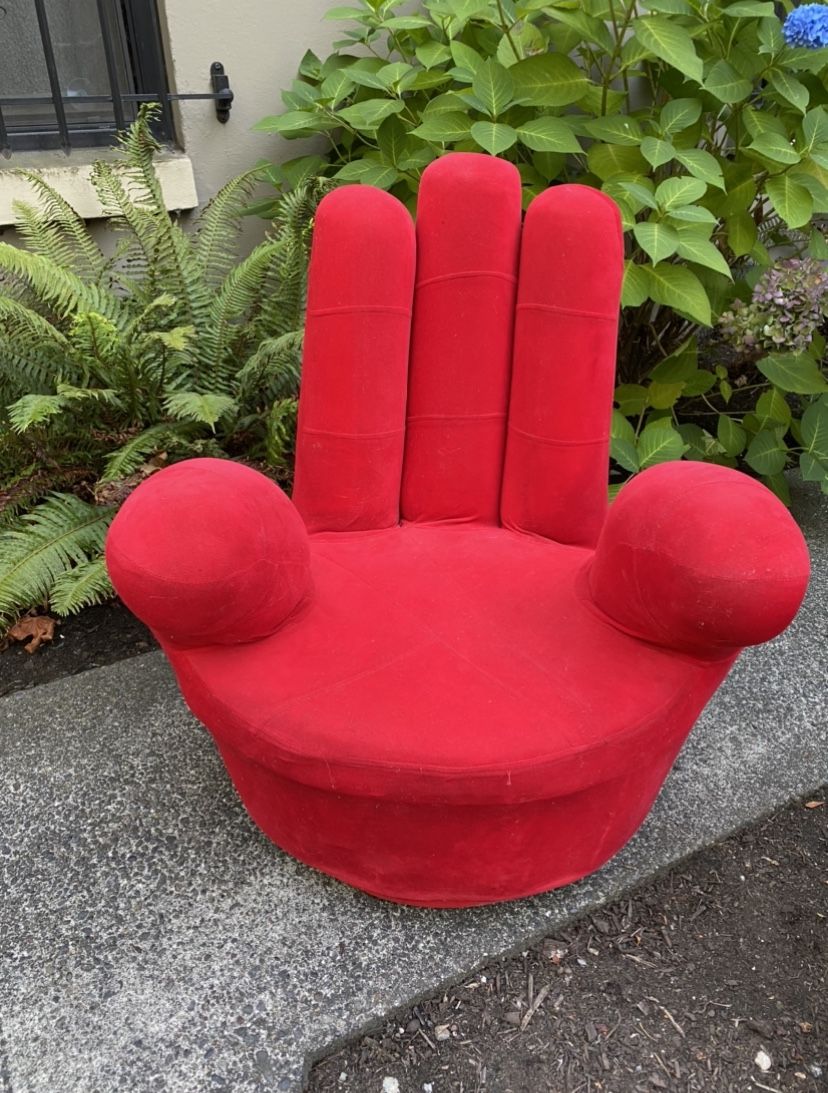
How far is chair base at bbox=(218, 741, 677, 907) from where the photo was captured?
4.26ft

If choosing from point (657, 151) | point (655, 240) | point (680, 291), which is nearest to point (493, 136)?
point (657, 151)

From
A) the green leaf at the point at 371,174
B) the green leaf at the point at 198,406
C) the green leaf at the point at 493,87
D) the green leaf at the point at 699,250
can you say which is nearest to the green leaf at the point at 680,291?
the green leaf at the point at 699,250

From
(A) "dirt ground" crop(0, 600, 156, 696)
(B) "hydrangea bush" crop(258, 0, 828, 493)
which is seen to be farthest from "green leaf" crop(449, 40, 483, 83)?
(A) "dirt ground" crop(0, 600, 156, 696)

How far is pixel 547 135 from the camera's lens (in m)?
2.28

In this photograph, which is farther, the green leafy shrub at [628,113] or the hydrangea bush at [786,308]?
the hydrangea bush at [786,308]

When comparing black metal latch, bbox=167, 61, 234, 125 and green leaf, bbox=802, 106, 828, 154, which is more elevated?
black metal latch, bbox=167, 61, 234, 125

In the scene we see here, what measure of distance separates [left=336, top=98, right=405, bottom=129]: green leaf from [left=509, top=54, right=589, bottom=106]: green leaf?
0.35 meters

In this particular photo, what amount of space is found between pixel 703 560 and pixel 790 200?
4.95ft

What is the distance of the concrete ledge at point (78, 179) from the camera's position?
104 inches

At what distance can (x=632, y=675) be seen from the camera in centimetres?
131

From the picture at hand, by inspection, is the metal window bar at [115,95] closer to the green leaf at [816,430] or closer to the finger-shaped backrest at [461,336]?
the finger-shaped backrest at [461,336]

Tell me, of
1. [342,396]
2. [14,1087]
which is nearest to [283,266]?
[342,396]

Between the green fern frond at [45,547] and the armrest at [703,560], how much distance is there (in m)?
1.50

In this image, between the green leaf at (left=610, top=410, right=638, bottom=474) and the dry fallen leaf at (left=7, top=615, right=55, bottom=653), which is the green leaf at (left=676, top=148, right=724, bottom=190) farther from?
the dry fallen leaf at (left=7, top=615, right=55, bottom=653)
